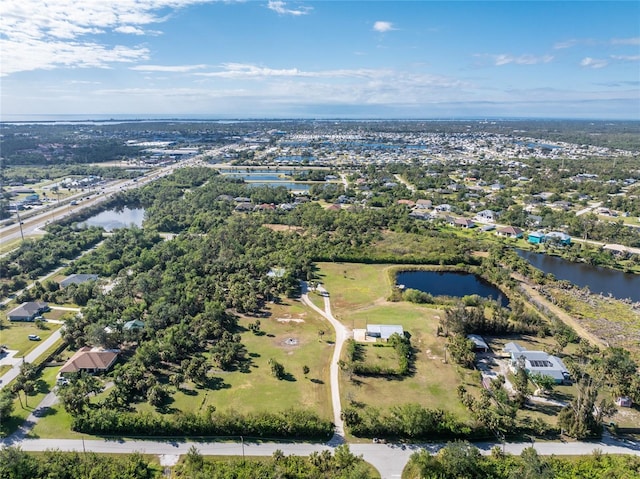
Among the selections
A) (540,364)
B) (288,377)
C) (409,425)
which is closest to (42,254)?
(288,377)

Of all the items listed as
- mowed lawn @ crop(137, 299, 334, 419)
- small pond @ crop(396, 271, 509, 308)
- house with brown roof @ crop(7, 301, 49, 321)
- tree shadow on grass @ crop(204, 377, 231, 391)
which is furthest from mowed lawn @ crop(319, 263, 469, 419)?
house with brown roof @ crop(7, 301, 49, 321)

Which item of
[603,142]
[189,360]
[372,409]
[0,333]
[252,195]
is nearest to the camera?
[372,409]

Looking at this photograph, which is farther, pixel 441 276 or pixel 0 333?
pixel 441 276

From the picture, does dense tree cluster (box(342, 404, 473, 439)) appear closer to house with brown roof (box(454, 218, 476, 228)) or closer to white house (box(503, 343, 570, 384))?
white house (box(503, 343, 570, 384))

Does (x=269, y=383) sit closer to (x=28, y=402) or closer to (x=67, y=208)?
(x=28, y=402)

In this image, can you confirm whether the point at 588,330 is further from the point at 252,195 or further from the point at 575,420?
the point at 252,195

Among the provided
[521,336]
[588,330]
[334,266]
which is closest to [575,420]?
[521,336]
